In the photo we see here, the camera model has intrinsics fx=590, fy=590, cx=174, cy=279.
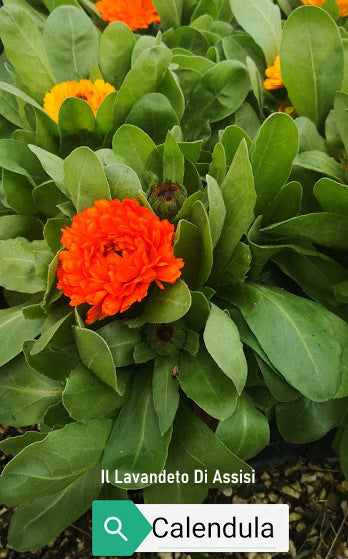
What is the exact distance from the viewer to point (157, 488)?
108 centimetres

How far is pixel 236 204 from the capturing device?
0.97m

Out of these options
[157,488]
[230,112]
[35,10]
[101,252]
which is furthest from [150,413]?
[35,10]

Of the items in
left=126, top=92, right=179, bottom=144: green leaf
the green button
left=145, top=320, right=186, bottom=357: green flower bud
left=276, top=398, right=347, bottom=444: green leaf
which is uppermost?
left=126, top=92, right=179, bottom=144: green leaf

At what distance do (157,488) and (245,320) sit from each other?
13.8 inches

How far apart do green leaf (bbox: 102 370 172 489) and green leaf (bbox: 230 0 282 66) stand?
0.81 metres

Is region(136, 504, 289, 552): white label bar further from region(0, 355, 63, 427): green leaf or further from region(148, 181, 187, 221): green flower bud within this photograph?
region(148, 181, 187, 221): green flower bud

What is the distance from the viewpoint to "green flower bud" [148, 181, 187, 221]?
1.00 metres

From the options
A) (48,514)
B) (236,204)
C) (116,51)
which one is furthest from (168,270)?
(116,51)

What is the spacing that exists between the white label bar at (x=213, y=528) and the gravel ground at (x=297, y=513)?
174 mm

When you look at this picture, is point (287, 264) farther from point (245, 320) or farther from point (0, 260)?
point (0, 260)

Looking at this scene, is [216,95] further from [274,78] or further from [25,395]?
[25,395]

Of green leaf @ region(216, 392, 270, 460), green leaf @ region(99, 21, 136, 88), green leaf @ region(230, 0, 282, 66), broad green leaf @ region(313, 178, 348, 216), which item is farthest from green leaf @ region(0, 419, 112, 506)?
green leaf @ region(230, 0, 282, 66)

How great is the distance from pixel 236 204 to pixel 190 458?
0.45m

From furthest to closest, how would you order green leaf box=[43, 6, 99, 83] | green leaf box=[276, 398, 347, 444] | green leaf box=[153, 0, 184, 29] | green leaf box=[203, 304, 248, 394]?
green leaf box=[153, 0, 184, 29] < green leaf box=[43, 6, 99, 83] < green leaf box=[276, 398, 347, 444] < green leaf box=[203, 304, 248, 394]
